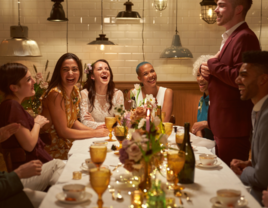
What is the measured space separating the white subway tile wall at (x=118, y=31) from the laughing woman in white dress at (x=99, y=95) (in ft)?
5.69

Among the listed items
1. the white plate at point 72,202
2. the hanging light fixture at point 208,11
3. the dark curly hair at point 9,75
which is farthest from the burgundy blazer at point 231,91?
the hanging light fixture at point 208,11

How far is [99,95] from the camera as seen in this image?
3926mm

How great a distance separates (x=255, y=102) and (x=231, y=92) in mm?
679

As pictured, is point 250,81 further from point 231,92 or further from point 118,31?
point 118,31

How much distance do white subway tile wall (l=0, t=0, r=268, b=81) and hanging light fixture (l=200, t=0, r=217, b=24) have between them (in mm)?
231

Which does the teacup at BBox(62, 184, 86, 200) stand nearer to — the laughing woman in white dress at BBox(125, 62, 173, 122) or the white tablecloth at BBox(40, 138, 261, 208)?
the white tablecloth at BBox(40, 138, 261, 208)

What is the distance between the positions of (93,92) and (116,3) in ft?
7.45

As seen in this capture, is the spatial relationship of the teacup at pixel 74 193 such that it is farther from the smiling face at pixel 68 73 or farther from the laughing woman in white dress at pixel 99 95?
the laughing woman in white dress at pixel 99 95

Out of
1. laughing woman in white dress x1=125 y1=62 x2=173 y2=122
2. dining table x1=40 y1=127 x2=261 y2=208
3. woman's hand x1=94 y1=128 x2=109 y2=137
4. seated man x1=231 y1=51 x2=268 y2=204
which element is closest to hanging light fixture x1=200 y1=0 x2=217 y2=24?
laughing woman in white dress x1=125 y1=62 x2=173 y2=122

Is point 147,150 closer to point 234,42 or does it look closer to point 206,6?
point 234,42

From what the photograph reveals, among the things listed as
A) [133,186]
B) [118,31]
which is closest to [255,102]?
[133,186]

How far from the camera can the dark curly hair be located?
2.36 meters

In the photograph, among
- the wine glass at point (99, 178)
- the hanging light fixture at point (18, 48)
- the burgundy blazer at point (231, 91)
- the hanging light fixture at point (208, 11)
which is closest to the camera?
the wine glass at point (99, 178)

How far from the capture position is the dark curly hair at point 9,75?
7.73 ft
